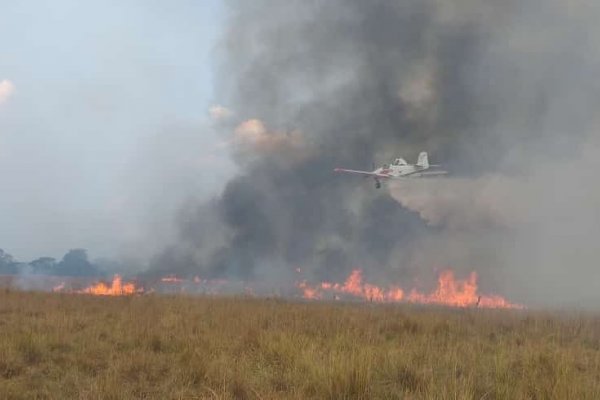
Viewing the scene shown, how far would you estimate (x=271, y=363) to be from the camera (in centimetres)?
1073

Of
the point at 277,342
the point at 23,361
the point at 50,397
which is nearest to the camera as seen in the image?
the point at 50,397

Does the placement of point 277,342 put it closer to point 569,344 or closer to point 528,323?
point 569,344

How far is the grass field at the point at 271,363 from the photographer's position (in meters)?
8.23

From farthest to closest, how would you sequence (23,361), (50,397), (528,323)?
1. (528,323)
2. (23,361)
3. (50,397)

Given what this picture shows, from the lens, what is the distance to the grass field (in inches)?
324

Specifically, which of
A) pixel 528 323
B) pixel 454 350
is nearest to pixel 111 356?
pixel 454 350

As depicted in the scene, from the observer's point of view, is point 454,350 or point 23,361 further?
point 454,350

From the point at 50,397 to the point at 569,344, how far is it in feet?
44.0

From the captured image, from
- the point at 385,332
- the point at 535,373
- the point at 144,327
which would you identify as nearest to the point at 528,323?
the point at 385,332

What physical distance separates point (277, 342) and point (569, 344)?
8671 mm

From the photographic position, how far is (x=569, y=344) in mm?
14828

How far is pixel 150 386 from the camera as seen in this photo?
9.16 metres

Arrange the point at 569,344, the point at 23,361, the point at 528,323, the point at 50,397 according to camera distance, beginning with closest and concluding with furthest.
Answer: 1. the point at 50,397
2. the point at 23,361
3. the point at 569,344
4. the point at 528,323

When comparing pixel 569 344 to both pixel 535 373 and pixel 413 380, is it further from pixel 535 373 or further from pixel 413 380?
pixel 413 380
